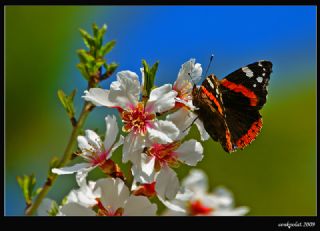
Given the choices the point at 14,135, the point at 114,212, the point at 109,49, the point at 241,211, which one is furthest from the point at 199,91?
the point at 14,135

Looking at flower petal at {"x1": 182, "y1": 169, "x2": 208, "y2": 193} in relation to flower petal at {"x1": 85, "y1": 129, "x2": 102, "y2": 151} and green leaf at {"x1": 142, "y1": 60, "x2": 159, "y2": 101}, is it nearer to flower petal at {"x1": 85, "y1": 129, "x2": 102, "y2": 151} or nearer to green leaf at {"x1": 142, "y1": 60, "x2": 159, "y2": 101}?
flower petal at {"x1": 85, "y1": 129, "x2": 102, "y2": 151}

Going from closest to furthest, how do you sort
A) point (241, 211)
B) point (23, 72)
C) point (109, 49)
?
point (109, 49)
point (241, 211)
point (23, 72)

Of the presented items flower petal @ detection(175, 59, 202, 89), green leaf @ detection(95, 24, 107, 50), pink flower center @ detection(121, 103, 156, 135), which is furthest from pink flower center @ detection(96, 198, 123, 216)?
green leaf @ detection(95, 24, 107, 50)

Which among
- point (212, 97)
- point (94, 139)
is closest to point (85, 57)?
point (94, 139)

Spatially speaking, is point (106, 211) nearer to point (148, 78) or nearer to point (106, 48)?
point (148, 78)

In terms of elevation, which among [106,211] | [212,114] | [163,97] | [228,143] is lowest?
[106,211]

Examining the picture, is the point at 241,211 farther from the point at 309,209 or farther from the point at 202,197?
the point at 309,209
